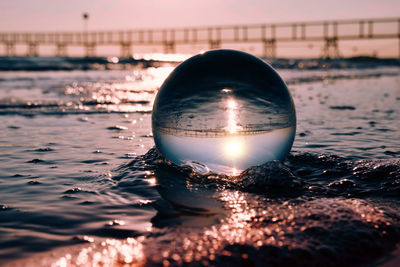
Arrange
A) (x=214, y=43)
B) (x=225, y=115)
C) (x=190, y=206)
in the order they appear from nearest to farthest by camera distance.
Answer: (x=190, y=206) → (x=225, y=115) → (x=214, y=43)

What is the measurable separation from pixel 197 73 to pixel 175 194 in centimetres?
110

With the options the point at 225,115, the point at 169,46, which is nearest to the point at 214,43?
the point at 169,46

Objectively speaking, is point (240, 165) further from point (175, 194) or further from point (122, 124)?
point (122, 124)

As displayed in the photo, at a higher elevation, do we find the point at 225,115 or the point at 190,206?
the point at 225,115

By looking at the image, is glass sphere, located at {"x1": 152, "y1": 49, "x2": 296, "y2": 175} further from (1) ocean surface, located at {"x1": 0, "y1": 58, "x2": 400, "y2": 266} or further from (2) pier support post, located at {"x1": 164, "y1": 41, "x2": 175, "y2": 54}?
(2) pier support post, located at {"x1": 164, "y1": 41, "x2": 175, "y2": 54}

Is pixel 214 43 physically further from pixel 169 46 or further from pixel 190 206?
pixel 190 206

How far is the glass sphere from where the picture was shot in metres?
3.40

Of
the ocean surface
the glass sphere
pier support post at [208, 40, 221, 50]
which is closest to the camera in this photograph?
the ocean surface

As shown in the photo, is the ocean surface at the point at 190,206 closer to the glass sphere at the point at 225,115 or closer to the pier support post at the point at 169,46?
the glass sphere at the point at 225,115

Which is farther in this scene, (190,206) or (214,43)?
(214,43)

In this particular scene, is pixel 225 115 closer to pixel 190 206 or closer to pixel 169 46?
pixel 190 206

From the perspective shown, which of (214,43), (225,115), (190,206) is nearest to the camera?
(190,206)

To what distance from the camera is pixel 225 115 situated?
339 centimetres

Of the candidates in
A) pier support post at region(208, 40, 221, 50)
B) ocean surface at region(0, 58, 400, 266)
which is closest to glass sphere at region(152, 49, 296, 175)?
ocean surface at region(0, 58, 400, 266)
